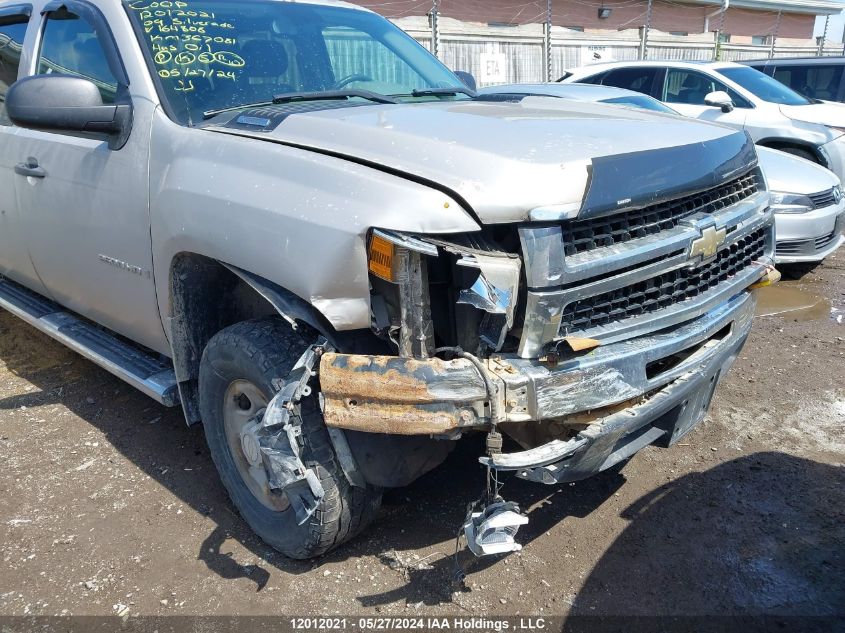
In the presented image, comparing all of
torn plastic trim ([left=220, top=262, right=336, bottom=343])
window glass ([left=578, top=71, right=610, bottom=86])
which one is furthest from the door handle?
window glass ([left=578, top=71, right=610, bottom=86])

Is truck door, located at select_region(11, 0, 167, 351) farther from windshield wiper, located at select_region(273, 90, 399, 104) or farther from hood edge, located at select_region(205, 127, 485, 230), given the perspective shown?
hood edge, located at select_region(205, 127, 485, 230)

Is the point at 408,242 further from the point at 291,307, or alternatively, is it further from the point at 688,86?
the point at 688,86

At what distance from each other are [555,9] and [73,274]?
19.5 meters

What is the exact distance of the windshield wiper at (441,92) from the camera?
3.52 metres

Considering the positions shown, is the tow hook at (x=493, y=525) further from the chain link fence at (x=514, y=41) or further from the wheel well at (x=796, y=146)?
the chain link fence at (x=514, y=41)

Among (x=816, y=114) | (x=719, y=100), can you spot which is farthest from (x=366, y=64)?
(x=816, y=114)

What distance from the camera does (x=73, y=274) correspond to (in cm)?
354

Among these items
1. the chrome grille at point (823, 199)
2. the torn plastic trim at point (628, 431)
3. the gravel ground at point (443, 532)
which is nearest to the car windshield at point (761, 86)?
the chrome grille at point (823, 199)

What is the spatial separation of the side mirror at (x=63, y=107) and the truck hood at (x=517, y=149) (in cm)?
48

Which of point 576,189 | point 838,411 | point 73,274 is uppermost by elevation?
point 576,189

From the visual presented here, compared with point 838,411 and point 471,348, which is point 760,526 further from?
point 471,348

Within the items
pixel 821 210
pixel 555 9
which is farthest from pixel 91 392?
pixel 555 9

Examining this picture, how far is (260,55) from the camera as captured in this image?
3.19 meters

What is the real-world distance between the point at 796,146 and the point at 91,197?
8.07m
